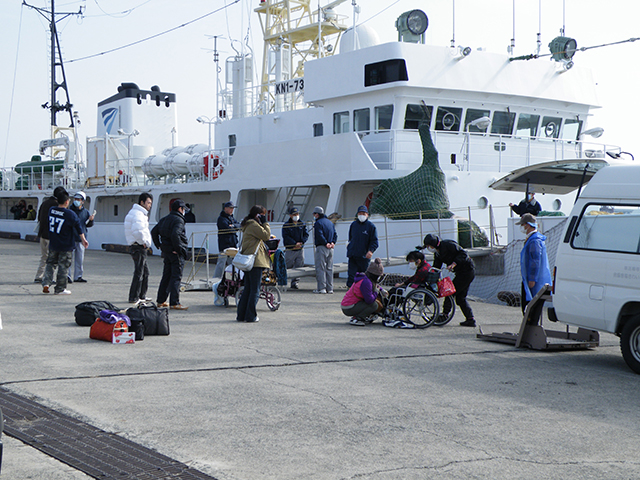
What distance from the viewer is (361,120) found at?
19.6 metres

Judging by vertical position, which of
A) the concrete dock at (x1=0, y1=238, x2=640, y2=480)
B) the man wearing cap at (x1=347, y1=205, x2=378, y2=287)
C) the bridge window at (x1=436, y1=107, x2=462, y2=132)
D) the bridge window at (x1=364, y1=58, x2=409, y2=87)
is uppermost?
the bridge window at (x1=364, y1=58, x2=409, y2=87)

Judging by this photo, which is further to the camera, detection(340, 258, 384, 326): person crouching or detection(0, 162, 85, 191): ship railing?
detection(0, 162, 85, 191): ship railing

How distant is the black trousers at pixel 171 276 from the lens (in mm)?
10734

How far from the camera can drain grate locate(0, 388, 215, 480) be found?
4.01m

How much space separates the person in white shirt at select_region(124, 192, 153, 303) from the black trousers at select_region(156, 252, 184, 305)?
0.55 metres

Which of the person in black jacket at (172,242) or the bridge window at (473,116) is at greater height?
the bridge window at (473,116)

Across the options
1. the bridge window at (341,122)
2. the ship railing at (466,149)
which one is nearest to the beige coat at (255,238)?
the ship railing at (466,149)

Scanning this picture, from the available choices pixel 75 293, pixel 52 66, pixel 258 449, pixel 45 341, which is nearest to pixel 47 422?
pixel 258 449

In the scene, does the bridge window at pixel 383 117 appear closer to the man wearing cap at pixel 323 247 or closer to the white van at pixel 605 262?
the man wearing cap at pixel 323 247

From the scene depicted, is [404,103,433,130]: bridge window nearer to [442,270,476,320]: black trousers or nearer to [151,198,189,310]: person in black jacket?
[442,270,476,320]: black trousers

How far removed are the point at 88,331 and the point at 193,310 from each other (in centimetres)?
260

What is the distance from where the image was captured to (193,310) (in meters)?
11.4

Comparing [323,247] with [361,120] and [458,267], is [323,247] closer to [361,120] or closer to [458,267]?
[458,267]

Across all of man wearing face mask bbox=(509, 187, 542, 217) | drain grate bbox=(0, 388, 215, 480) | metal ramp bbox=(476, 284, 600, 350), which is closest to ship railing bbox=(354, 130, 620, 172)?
man wearing face mask bbox=(509, 187, 542, 217)
